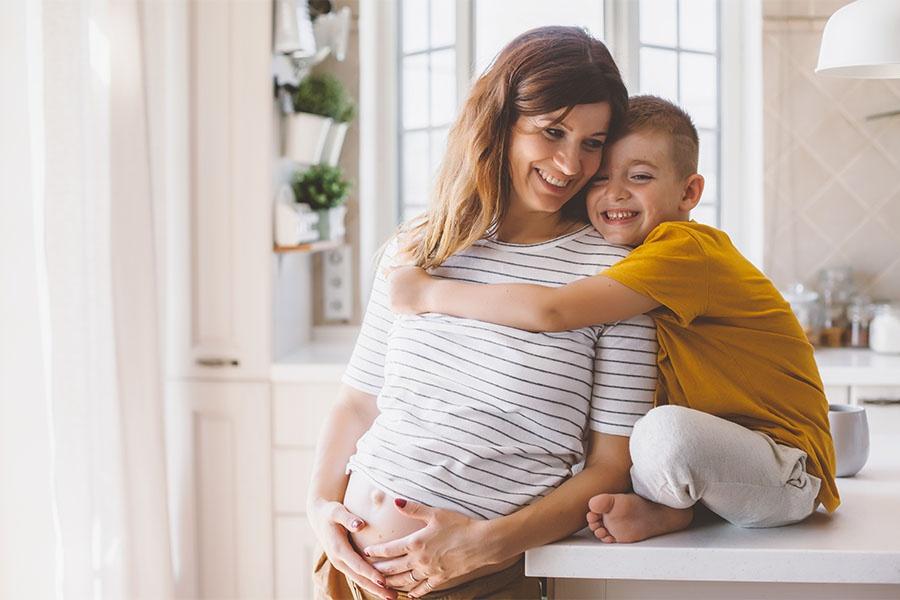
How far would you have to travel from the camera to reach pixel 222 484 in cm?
255

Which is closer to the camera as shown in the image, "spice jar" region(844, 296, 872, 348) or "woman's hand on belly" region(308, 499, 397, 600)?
"woman's hand on belly" region(308, 499, 397, 600)

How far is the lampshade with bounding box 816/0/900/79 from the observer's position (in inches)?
54.2

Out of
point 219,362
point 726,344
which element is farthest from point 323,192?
point 726,344

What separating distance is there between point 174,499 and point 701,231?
1778 mm

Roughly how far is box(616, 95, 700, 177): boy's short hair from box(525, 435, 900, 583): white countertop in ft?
1.53

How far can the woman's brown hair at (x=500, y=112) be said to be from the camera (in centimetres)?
123

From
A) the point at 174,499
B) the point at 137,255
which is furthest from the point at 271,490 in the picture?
the point at 137,255

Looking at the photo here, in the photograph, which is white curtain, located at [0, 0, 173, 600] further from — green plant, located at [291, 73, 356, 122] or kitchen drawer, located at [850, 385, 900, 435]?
kitchen drawer, located at [850, 385, 900, 435]

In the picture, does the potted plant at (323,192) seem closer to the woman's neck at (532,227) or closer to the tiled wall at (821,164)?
the tiled wall at (821,164)

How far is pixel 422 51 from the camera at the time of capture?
10.5ft

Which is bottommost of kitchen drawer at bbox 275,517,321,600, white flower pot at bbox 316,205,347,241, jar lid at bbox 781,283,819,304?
kitchen drawer at bbox 275,517,321,600

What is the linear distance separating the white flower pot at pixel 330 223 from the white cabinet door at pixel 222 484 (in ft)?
1.80

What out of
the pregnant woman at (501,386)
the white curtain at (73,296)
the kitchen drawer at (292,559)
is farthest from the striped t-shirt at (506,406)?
the kitchen drawer at (292,559)

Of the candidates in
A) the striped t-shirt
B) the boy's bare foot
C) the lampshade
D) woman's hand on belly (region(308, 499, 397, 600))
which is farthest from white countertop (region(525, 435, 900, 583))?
the lampshade
